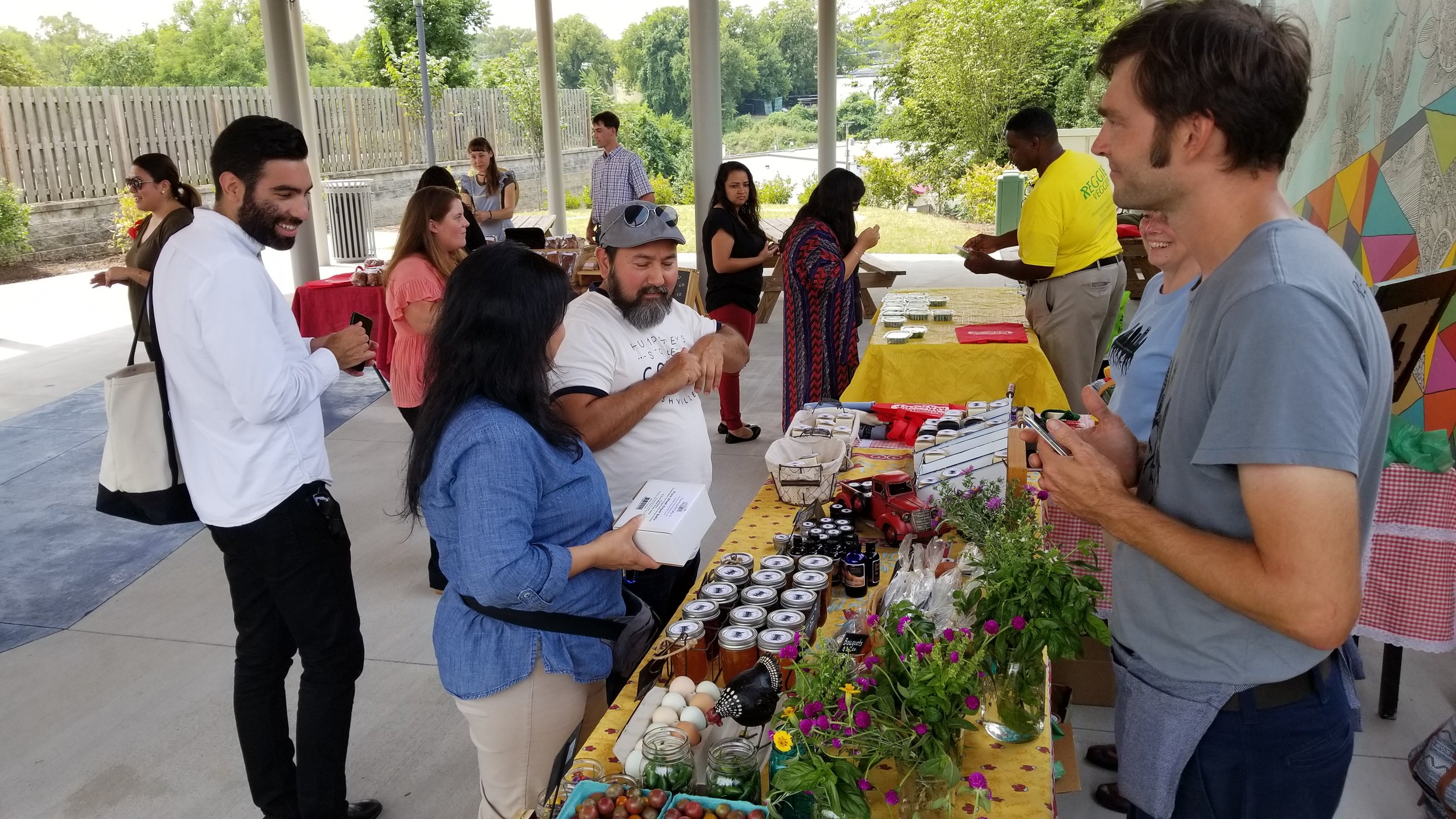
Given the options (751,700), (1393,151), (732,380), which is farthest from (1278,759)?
(732,380)

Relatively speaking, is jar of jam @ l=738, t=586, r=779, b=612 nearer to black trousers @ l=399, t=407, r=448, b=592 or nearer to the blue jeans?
the blue jeans

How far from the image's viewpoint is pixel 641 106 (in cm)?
3155

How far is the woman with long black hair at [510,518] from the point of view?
1780 millimetres

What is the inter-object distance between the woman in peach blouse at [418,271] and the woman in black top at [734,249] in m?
2.05

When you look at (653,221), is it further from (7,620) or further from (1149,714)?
(7,620)

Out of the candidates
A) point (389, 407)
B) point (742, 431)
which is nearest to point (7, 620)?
point (389, 407)

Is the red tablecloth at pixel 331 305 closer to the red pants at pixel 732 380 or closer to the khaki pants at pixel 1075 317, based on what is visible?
the red pants at pixel 732 380

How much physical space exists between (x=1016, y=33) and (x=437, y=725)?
21393 mm

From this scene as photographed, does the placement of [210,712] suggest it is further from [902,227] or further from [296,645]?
[902,227]

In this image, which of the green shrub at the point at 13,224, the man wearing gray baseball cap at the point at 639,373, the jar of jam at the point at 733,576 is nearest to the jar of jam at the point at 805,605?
the jar of jam at the point at 733,576

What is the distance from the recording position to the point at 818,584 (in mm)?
2090

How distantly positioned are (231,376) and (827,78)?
36.8 ft

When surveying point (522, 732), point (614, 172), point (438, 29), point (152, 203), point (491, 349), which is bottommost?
point (522, 732)

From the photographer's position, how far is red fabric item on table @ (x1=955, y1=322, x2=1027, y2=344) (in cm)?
472
